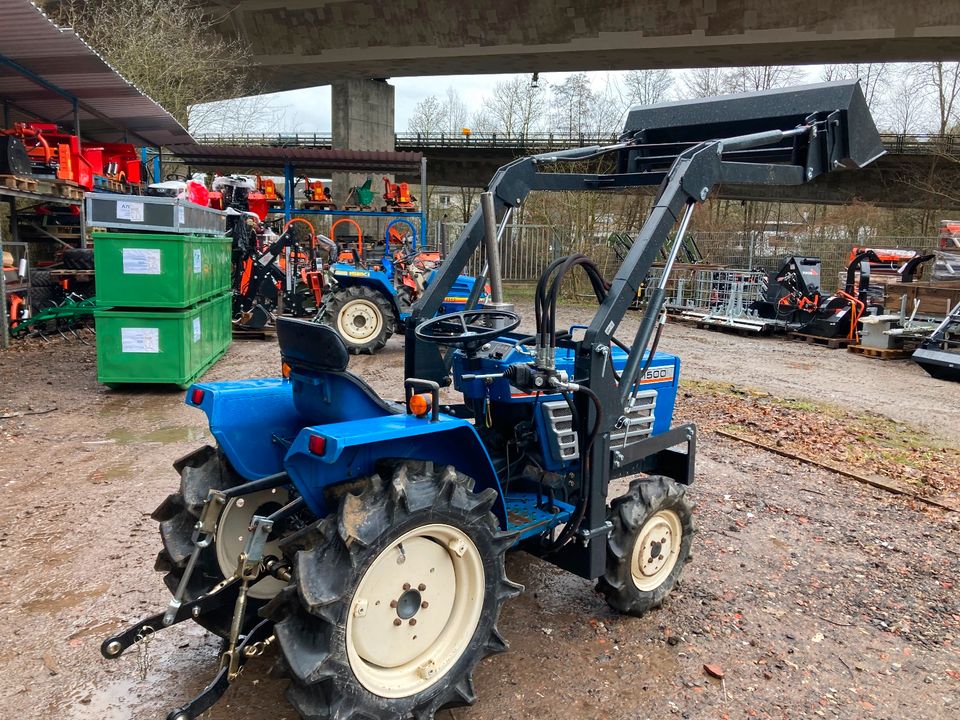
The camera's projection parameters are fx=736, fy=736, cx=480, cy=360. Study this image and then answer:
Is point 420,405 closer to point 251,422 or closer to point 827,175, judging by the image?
point 251,422

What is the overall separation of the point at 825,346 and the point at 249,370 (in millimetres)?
9789

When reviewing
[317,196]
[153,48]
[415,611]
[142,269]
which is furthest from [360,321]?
[153,48]

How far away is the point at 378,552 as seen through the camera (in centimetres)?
230

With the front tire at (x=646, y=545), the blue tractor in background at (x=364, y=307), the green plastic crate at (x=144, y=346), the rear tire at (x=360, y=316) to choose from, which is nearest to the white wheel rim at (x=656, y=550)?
the front tire at (x=646, y=545)

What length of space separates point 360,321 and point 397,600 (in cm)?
836

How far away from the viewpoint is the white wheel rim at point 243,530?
9.43 feet

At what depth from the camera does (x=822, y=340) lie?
13.2m

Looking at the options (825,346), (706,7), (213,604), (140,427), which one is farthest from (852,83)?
(706,7)

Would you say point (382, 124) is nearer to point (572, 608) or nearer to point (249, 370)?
point (249, 370)

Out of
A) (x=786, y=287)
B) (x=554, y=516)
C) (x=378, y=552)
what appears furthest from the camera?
(x=786, y=287)

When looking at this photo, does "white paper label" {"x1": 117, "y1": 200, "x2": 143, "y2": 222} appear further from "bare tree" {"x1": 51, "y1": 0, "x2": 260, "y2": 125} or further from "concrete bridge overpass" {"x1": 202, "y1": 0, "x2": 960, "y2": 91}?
"concrete bridge overpass" {"x1": 202, "y1": 0, "x2": 960, "y2": 91}

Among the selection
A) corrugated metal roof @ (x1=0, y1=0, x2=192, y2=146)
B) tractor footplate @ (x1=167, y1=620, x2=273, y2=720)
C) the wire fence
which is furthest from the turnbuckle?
the wire fence

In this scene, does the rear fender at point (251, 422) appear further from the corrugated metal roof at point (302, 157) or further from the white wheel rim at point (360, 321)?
the corrugated metal roof at point (302, 157)

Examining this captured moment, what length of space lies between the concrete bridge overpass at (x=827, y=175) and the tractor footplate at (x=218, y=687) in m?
19.1
